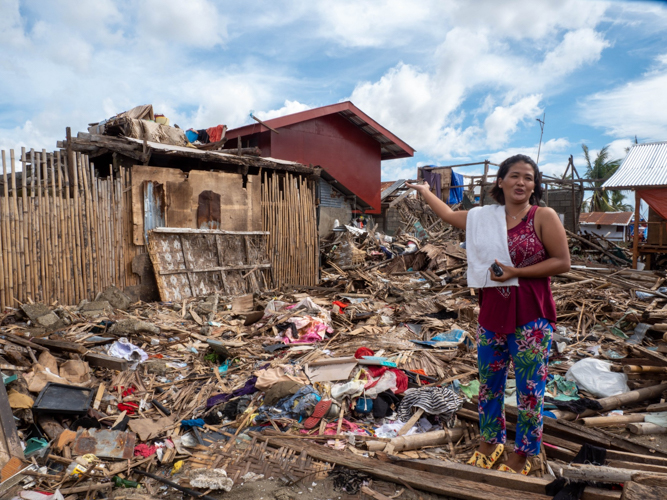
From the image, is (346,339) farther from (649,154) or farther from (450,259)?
(649,154)

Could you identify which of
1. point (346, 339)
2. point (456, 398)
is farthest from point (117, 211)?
point (456, 398)

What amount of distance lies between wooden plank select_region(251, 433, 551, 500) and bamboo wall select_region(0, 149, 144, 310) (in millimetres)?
5548

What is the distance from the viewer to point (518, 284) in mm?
2535

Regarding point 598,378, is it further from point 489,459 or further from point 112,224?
point 112,224

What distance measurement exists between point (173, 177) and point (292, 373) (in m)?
5.45

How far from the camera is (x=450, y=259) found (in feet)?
38.3

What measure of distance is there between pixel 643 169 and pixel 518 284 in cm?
1373

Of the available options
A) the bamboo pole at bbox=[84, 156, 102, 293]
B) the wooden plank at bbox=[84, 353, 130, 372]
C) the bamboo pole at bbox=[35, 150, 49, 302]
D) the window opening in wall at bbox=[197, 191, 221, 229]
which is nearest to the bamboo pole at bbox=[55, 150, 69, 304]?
the bamboo pole at bbox=[35, 150, 49, 302]

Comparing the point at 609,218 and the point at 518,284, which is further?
the point at 609,218

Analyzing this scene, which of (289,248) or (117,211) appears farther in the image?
(289,248)

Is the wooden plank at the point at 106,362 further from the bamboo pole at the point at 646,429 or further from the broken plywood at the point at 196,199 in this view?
the bamboo pole at the point at 646,429

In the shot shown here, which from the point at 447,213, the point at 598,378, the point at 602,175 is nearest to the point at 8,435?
the point at 447,213

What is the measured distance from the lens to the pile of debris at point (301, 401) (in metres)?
2.93

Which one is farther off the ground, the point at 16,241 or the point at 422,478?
the point at 16,241
